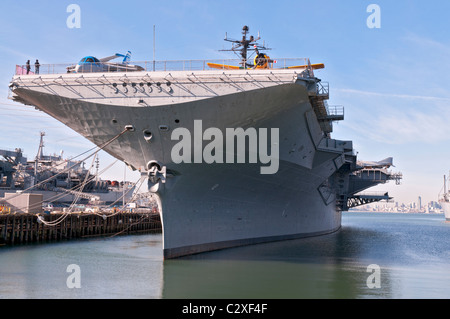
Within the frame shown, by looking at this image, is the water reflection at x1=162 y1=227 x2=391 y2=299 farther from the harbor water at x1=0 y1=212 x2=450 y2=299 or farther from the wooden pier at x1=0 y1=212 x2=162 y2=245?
the wooden pier at x1=0 y1=212 x2=162 y2=245

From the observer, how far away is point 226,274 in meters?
12.7

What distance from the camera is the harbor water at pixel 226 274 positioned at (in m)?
10.7

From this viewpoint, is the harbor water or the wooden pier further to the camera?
the wooden pier

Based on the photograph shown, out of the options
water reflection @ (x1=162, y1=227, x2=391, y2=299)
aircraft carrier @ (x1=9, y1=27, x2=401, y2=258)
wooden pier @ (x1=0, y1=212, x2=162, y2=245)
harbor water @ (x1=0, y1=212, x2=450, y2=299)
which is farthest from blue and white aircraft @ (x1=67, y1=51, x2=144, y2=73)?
wooden pier @ (x1=0, y1=212, x2=162, y2=245)

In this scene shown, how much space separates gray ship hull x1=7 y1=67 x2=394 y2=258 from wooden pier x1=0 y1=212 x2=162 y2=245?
235 inches

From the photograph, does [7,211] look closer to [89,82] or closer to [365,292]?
[89,82]

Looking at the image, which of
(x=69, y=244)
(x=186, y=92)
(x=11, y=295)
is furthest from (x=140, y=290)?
(x=69, y=244)

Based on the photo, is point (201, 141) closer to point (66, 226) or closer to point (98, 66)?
point (98, 66)


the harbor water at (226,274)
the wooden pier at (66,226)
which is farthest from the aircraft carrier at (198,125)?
the wooden pier at (66,226)

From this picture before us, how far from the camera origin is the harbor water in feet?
35.1

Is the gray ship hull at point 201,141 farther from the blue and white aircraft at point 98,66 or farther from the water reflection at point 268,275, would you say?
the blue and white aircraft at point 98,66

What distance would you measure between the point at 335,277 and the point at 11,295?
8.72 m

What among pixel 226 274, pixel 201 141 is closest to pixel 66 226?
pixel 201 141

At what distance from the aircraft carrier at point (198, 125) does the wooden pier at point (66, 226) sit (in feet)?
20.0
